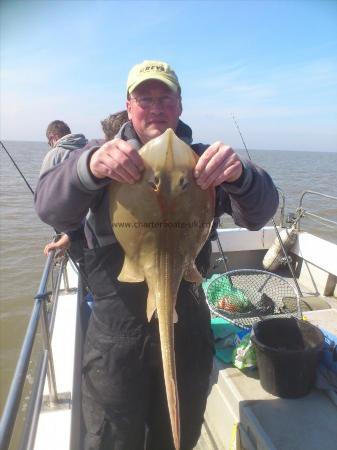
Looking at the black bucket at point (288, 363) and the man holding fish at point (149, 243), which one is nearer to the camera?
the man holding fish at point (149, 243)

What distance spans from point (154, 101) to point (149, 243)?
0.82 meters

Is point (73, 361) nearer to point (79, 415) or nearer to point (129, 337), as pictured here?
point (79, 415)

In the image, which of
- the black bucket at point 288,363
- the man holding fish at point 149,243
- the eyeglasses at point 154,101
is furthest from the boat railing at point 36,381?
the black bucket at point 288,363

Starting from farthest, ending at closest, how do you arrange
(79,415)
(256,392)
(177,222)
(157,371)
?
(256,392) < (79,415) < (157,371) < (177,222)

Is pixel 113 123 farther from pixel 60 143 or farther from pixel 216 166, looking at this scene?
pixel 216 166

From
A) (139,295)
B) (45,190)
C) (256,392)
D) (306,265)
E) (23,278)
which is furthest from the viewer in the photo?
(23,278)

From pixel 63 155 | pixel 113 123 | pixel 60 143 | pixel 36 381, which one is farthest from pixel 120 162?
pixel 60 143

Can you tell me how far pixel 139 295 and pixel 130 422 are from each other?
2.52 feet

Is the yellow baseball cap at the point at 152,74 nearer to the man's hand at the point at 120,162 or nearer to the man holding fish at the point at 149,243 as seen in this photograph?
the man holding fish at the point at 149,243

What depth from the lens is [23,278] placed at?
10.4 meters

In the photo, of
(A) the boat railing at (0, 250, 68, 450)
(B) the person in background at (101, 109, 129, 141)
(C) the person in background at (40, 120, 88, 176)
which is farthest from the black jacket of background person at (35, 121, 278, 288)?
(C) the person in background at (40, 120, 88, 176)

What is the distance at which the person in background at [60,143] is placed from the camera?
4641 millimetres

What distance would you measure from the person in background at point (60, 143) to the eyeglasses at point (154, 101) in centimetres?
224

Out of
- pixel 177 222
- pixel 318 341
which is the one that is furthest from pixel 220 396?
pixel 177 222
